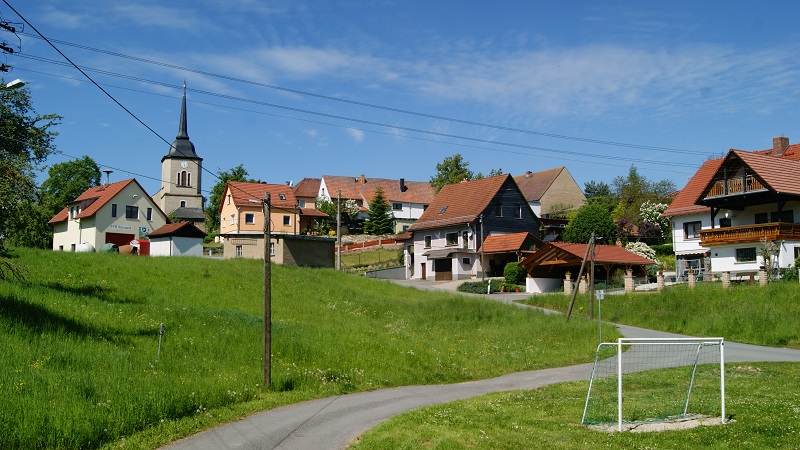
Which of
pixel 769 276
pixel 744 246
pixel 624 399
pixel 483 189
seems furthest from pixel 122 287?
pixel 483 189

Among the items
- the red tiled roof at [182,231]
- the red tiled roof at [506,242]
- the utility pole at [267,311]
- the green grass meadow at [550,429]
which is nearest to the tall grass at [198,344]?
the utility pole at [267,311]

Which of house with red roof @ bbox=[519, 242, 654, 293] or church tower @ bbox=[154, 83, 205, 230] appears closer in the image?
house with red roof @ bbox=[519, 242, 654, 293]

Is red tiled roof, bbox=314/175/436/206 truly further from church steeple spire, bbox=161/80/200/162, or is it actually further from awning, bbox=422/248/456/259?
awning, bbox=422/248/456/259

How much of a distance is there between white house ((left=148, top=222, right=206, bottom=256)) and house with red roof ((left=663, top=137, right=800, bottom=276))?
123 feet

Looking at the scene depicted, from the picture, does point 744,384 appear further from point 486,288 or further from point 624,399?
point 486,288

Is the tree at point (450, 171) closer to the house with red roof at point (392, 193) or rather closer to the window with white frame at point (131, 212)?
the house with red roof at point (392, 193)

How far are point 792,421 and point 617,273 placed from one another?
40.7 m

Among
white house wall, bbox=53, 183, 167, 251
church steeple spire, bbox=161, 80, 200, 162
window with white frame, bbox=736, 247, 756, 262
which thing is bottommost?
window with white frame, bbox=736, 247, 756, 262

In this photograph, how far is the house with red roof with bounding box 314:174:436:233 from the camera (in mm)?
104188

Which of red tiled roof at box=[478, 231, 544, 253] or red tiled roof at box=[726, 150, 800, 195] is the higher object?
red tiled roof at box=[726, 150, 800, 195]

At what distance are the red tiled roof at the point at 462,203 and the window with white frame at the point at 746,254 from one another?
23.4 m

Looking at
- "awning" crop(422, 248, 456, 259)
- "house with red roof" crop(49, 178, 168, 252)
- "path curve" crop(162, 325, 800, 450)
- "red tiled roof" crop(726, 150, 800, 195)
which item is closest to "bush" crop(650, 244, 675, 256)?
"red tiled roof" crop(726, 150, 800, 195)

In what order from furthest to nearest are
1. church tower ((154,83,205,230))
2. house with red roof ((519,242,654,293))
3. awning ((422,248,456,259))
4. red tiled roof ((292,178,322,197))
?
church tower ((154,83,205,230)) → red tiled roof ((292,178,322,197)) → awning ((422,248,456,259)) → house with red roof ((519,242,654,293))

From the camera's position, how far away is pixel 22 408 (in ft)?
40.0
